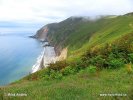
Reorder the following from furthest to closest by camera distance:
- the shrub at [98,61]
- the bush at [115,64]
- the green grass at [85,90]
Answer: the shrub at [98,61]
the bush at [115,64]
the green grass at [85,90]

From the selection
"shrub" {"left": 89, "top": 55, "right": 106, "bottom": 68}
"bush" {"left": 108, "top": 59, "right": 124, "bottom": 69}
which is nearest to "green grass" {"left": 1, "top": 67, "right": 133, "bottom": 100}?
"bush" {"left": 108, "top": 59, "right": 124, "bottom": 69}

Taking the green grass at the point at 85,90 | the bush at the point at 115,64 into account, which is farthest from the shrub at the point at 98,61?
the green grass at the point at 85,90

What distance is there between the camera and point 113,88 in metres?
16.1

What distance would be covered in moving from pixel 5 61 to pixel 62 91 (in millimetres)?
157380

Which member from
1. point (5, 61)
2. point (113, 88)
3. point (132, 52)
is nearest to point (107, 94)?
point (113, 88)

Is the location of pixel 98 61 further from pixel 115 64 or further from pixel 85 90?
pixel 85 90

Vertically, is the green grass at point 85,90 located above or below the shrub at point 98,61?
below

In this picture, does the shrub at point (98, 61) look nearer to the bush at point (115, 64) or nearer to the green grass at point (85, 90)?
the bush at point (115, 64)

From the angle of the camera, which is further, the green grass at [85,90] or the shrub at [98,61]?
the shrub at [98,61]

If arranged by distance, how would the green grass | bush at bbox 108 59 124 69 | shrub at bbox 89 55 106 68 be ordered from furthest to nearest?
shrub at bbox 89 55 106 68 < bush at bbox 108 59 124 69 < the green grass

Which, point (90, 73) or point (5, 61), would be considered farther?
point (5, 61)

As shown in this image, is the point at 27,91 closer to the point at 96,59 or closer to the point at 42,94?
the point at 42,94

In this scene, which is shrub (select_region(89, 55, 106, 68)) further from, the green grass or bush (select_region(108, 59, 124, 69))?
the green grass

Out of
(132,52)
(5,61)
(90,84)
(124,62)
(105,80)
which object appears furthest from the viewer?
(5,61)
